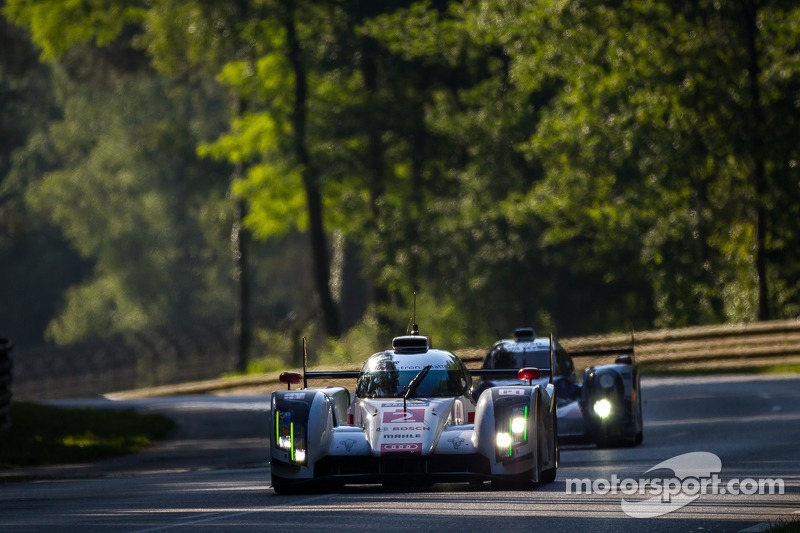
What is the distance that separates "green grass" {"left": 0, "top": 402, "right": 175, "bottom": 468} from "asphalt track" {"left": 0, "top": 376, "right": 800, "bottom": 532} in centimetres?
59

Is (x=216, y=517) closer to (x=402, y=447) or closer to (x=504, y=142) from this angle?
(x=402, y=447)

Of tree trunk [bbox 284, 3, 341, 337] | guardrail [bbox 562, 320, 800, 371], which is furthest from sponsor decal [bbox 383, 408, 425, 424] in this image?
tree trunk [bbox 284, 3, 341, 337]

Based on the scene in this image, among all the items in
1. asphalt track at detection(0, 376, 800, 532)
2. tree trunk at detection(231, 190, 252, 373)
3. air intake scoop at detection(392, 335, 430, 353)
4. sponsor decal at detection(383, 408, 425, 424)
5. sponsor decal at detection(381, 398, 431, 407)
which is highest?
tree trunk at detection(231, 190, 252, 373)

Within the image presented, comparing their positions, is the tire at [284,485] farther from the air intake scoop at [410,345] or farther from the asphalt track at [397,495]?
the air intake scoop at [410,345]

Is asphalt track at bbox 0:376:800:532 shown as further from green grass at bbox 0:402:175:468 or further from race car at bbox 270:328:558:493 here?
green grass at bbox 0:402:175:468

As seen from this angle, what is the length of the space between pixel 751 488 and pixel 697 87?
23.7 meters

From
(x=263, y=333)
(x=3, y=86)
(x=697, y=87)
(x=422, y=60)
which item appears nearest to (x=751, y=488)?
(x=697, y=87)

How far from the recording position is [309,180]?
143ft

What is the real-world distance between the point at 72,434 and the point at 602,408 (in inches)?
332

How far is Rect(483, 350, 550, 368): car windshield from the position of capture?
1878 cm

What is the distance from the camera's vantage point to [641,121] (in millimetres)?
35906

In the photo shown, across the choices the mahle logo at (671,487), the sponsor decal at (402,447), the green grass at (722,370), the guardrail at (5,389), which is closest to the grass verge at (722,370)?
the green grass at (722,370)

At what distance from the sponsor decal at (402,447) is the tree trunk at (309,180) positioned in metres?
31.0

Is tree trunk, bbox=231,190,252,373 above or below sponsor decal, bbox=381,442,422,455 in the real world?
above
